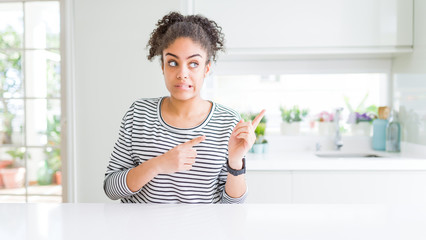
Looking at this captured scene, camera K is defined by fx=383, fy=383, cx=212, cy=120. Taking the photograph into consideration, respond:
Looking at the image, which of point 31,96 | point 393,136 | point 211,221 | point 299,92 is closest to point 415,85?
point 393,136

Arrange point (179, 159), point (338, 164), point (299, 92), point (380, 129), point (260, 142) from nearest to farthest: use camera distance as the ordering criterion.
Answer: point (179, 159)
point (338, 164)
point (260, 142)
point (380, 129)
point (299, 92)

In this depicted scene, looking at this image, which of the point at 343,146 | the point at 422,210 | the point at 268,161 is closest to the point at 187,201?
the point at 422,210

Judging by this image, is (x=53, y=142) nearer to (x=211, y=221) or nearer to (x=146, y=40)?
(x=146, y=40)

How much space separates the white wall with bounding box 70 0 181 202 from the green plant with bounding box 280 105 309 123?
3.15 feet

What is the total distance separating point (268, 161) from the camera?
221 centimetres

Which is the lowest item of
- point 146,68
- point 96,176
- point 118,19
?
point 96,176

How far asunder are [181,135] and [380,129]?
1957 millimetres

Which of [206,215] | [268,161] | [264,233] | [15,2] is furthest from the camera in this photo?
[15,2]

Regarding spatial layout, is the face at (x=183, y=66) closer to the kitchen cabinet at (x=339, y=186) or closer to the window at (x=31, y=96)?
the kitchen cabinet at (x=339, y=186)

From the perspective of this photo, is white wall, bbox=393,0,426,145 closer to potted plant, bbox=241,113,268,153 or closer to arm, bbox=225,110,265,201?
potted plant, bbox=241,113,268,153

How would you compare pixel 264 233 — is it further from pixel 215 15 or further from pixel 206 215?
pixel 215 15

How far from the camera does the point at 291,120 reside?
113 inches

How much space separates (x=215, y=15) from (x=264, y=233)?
1.89 metres

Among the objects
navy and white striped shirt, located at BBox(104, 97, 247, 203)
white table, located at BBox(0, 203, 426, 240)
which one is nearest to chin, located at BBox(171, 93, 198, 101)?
navy and white striped shirt, located at BBox(104, 97, 247, 203)
